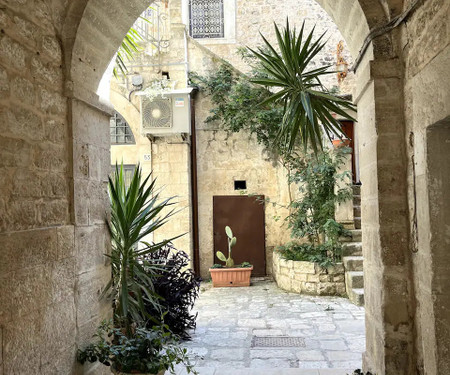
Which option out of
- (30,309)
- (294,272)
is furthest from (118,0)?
(294,272)

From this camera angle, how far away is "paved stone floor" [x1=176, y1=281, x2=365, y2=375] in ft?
13.2

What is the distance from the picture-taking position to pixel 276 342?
15.6 feet

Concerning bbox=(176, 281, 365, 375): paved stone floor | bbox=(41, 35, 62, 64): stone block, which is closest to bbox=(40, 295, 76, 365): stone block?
bbox=(176, 281, 365, 375): paved stone floor

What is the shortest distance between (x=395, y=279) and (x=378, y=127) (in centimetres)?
95

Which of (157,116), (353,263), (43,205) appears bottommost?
(353,263)

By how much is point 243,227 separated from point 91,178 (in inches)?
229

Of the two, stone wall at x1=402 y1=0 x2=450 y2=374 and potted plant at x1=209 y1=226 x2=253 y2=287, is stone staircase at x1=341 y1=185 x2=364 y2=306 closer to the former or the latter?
potted plant at x1=209 y1=226 x2=253 y2=287

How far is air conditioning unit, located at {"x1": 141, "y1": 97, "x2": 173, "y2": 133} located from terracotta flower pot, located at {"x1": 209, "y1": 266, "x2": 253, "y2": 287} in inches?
108

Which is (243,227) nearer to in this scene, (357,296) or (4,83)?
(357,296)

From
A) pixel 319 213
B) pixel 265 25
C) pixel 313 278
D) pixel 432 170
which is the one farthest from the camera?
pixel 265 25

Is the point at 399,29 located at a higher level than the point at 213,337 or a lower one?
higher

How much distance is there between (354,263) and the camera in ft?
22.2

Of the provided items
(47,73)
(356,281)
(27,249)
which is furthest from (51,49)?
(356,281)

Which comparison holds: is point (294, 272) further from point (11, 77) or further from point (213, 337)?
point (11, 77)
